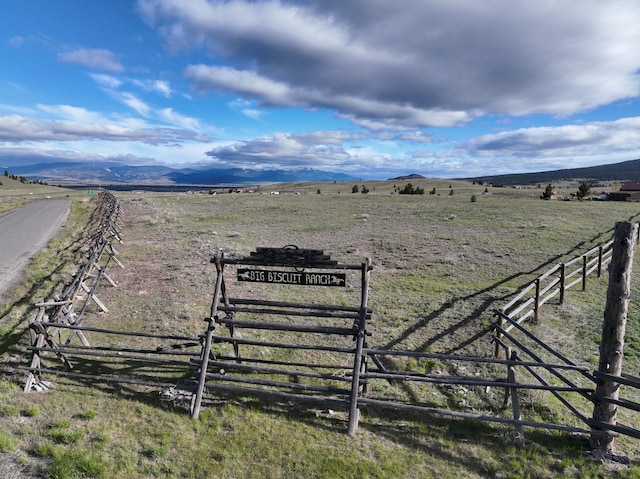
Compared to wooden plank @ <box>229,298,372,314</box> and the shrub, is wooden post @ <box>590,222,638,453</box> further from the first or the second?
the shrub

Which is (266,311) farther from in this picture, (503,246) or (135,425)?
(503,246)

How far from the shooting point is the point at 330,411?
7863 mm

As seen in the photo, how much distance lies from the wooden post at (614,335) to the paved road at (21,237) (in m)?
19.4

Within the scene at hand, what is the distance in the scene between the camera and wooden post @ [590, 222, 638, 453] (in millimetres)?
6727

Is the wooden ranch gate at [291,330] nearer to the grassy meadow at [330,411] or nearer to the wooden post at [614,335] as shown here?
the grassy meadow at [330,411]

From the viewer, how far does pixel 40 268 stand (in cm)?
1725

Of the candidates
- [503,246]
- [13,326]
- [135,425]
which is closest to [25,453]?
[135,425]

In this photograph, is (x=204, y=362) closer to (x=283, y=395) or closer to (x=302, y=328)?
(x=283, y=395)

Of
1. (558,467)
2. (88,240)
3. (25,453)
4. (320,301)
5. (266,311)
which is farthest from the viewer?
(88,240)

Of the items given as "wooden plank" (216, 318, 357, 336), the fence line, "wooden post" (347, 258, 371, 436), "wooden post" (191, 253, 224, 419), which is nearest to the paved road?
"wooden post" (191, 253, 224, 419)

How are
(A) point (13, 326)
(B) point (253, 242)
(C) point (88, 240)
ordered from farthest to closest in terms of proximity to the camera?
(B) point (253, 242), (C) point (88, 240), (A) point (13, 326)

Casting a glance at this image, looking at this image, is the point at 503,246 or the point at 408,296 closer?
the point at 408,296

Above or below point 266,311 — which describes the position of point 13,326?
below

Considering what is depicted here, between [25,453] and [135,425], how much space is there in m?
1.67
